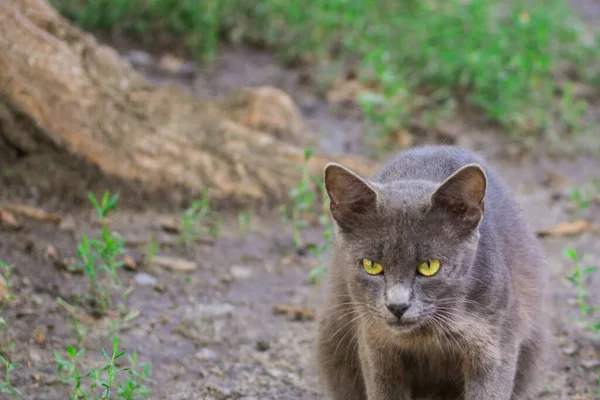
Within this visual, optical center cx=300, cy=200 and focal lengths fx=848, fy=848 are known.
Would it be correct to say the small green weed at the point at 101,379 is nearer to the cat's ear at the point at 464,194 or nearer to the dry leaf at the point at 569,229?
the cat's ear at the point at 464,194

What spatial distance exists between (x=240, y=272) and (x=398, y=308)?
2309 mm

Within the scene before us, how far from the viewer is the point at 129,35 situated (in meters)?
8.34

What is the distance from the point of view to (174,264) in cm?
517

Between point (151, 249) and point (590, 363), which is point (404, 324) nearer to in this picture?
point (590, 363)

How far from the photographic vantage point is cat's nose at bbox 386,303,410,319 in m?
3.09

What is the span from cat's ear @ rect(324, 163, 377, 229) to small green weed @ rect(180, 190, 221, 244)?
2.01 meters

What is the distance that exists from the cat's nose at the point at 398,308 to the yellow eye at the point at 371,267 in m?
0.16

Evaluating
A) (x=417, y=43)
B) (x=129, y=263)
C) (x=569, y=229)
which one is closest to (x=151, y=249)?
(x=129, y=263)

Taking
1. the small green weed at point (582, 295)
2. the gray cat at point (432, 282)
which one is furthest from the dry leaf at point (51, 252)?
the small green weed at point (582, 295)

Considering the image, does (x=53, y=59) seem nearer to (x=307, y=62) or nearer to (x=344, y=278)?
(x=344, y=278)

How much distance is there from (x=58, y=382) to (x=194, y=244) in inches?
68.9

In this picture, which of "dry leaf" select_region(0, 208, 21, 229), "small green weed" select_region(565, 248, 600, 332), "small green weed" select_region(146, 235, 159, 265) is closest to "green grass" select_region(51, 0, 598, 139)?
"small green weed" select_region(146, 235, 159, 265)

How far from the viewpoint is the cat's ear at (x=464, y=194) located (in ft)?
10.2

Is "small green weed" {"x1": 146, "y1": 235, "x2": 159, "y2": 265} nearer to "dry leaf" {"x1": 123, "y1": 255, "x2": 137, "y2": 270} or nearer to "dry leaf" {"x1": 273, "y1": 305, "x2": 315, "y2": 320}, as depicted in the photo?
"dry leaf" {"x1": 123, "y1": 255, "x2": 137, "y2": 270}
